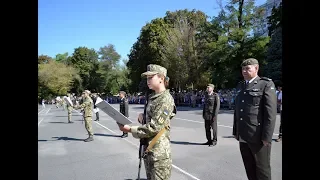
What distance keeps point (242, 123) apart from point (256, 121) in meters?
0.21

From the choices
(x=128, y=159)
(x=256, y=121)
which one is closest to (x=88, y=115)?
(x=128, y=159)

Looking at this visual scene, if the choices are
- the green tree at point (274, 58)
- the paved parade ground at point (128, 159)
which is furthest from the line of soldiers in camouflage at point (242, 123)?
the green tree at point (274, 58)

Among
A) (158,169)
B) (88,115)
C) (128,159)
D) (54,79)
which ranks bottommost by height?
(128,159)

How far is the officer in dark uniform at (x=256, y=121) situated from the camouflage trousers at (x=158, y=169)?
4.78 feet

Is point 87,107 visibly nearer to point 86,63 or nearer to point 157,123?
point 157,123

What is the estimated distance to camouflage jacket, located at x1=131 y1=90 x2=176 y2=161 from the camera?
3.04 meters

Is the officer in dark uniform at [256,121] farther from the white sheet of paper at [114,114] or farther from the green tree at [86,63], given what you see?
the green tree at [86,63]

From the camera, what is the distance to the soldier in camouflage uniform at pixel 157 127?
3.05 m

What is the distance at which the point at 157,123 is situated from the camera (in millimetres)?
3029

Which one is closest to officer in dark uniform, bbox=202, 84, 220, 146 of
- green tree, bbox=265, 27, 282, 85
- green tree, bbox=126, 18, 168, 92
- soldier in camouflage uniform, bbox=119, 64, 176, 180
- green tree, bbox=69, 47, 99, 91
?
soldier in camouflage uniform, bbox=119, 64, 176, 180
